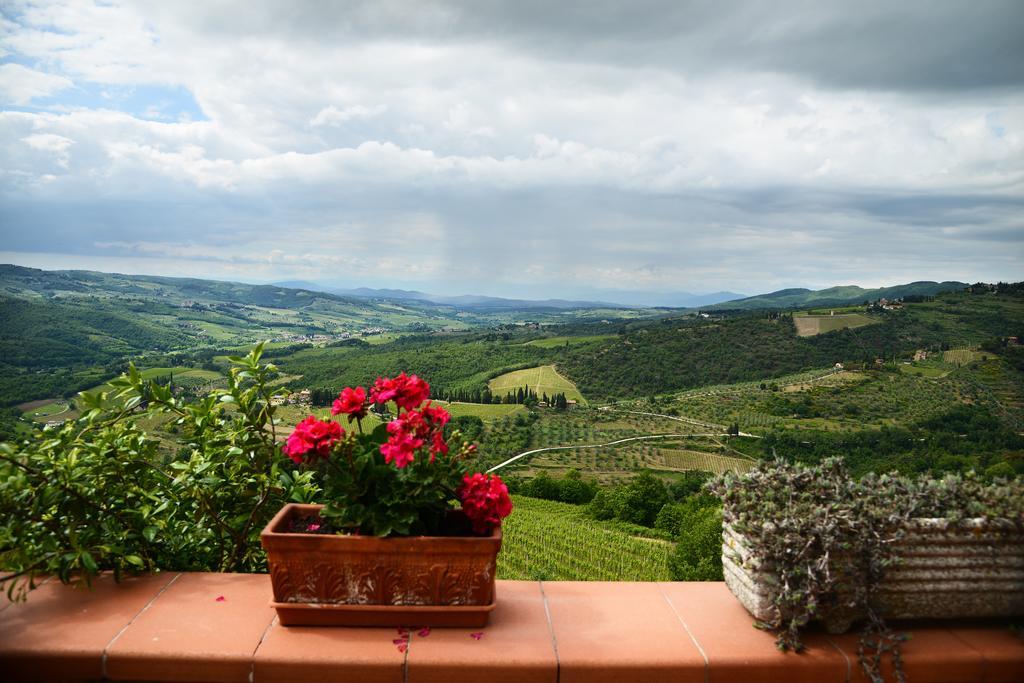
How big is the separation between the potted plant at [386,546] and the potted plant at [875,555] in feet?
3.70

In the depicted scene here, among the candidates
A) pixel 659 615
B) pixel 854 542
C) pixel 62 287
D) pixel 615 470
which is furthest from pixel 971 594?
pixel 62 287

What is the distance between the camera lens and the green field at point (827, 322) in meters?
87.4

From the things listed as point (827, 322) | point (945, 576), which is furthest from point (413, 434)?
point (827, 322)

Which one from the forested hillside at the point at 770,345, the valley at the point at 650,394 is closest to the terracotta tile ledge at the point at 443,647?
the valley at the point at 650,394

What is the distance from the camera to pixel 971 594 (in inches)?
97.3

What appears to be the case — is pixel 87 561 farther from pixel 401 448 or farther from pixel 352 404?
pixel 401 448

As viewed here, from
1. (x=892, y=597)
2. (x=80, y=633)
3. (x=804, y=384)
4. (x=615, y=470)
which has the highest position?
(x=892, y=597)

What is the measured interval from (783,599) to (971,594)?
2.91ft

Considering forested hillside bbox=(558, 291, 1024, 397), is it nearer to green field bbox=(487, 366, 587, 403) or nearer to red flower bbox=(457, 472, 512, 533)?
green field bbox=(487, 366, 587, 403)

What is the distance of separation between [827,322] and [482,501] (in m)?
101

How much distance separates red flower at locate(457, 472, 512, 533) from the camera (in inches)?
97.8

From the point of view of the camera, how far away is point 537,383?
3332 inches

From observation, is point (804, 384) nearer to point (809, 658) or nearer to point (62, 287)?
point (809, 658)

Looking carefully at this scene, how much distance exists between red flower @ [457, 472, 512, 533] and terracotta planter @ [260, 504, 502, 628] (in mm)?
130
